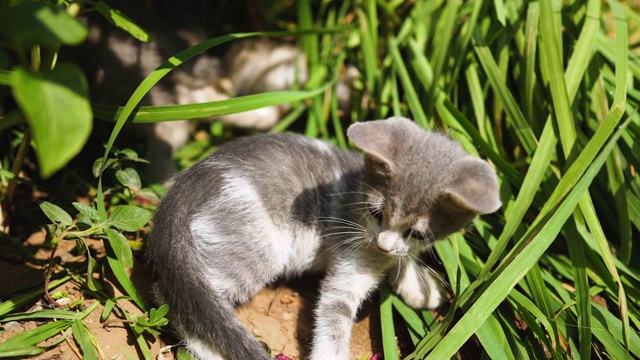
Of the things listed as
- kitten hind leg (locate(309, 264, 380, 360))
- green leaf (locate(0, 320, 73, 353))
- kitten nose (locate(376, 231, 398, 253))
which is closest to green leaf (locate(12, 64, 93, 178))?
green leaf (locate(0, 320, 73, 353))

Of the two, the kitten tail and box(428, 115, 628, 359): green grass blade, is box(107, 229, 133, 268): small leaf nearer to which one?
the kitten tail

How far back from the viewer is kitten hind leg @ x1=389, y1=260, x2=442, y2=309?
2.45 m

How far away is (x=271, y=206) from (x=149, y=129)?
1.15m

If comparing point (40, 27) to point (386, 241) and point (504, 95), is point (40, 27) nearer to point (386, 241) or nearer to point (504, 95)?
point (386, 241)

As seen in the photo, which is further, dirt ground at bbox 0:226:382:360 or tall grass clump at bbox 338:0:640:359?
tall grass clump at bbox 338:0:640:359

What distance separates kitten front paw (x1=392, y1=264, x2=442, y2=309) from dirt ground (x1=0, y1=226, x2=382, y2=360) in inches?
6.7

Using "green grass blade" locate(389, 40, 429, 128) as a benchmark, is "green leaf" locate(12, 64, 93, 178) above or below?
above

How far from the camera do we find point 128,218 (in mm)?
2051

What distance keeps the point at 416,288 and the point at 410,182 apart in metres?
0.61

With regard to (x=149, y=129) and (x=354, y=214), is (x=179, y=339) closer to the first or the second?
(x=354, y=214)

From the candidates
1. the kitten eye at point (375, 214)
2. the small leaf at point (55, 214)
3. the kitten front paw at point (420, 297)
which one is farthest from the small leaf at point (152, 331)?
the kitten front paw at point (420, 297)

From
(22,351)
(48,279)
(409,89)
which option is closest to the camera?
(22,351)

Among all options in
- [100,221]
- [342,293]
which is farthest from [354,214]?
[100,221]

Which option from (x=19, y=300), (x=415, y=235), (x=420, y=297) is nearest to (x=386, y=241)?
(x=415, y=235)
